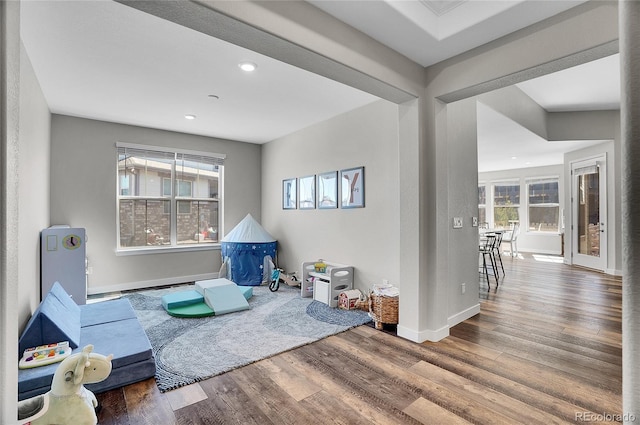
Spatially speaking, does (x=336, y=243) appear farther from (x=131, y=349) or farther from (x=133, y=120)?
(x=133, y=120)

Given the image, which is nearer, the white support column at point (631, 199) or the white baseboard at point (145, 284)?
the white support column at point (631, 199)

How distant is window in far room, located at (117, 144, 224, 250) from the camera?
5168mm

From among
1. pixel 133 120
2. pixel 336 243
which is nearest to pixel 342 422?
pixel 336 243

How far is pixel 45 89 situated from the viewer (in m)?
3.66

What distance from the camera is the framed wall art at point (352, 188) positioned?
4262 millimetres

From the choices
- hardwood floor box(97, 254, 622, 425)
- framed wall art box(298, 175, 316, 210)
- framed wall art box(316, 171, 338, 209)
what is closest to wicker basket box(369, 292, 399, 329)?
hardwood floor box(97, 254, 622, 425)

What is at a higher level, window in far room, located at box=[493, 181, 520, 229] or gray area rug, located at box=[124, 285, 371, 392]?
window in far room, located at box=[493, 181, 520, 229]

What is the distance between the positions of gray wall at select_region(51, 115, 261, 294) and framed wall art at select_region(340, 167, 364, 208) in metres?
2.88

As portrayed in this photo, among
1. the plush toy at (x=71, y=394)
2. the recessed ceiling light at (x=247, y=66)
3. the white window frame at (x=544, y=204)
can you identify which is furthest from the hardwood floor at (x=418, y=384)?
the white window frame at (x=544, y=204)

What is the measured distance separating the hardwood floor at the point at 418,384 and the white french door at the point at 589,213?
3925 millimetres

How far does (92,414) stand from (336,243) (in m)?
3.44

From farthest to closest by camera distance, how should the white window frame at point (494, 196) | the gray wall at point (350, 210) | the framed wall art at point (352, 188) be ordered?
1. the white window frame at point (494, 196)
2. the framed wall art at point (352, 188)
3. the gray wall at point (350, 210)

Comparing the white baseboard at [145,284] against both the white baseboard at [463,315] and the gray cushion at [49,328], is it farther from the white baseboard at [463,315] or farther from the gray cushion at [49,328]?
the white baseboard at [463,315]

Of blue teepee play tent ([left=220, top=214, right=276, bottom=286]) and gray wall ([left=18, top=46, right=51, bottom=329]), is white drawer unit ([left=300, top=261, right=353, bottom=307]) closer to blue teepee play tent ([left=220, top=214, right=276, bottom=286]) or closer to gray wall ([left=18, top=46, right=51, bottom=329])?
blue teepee play tent ([left=220, top=214, right=276, bottom=286])
